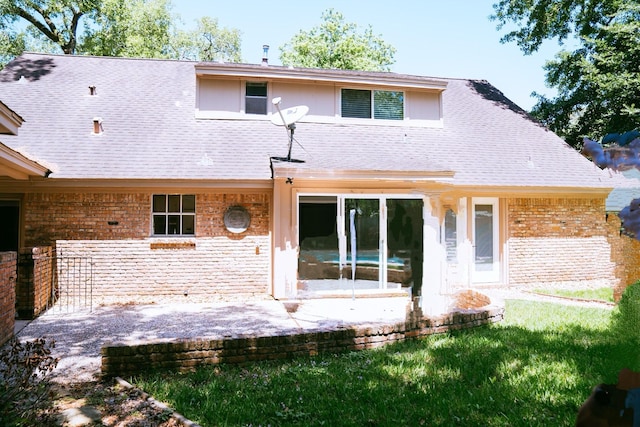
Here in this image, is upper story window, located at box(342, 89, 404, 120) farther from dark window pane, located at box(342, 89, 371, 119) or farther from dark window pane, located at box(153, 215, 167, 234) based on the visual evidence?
dark window pane, located at box(153, 215, 167, 234)

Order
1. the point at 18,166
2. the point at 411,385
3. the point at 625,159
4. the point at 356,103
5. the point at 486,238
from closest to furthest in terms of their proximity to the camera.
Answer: the point at 625,159 < the point at 411,385 < the point at 18,166 < the point at 486,238 < the point at 356,103

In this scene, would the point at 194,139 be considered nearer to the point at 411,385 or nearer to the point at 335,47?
the point at 411,385

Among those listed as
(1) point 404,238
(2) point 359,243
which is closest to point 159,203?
(2) point 359,243

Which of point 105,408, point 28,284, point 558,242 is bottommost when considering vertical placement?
point 105,408

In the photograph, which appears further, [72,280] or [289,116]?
[289,116]

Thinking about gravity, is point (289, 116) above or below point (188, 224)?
above

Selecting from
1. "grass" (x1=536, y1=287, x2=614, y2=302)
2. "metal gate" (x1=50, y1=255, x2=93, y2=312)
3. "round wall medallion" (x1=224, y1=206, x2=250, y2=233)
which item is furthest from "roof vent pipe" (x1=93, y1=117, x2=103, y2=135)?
"grass" (x1=536, y1=287, x2=614, y2=302)

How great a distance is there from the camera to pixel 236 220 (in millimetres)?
10711

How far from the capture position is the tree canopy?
73.4 ft

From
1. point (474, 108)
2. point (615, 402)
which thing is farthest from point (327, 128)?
point (615, 402)

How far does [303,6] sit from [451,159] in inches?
379

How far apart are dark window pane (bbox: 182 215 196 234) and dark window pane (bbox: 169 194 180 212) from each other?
270 mm

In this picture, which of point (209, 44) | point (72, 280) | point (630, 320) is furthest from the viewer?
point (209, 44)

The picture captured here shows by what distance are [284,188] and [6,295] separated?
559 centimetres
